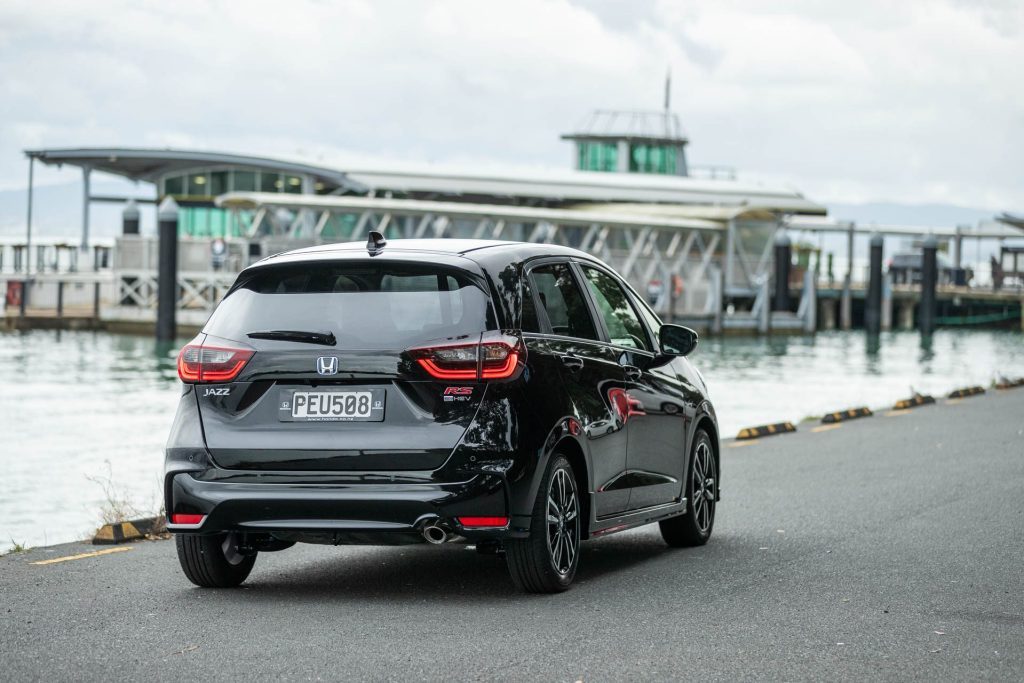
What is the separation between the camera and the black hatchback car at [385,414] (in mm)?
6996

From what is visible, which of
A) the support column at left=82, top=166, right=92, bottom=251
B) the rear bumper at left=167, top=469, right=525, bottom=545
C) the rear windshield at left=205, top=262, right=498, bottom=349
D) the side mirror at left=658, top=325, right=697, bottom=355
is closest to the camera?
the rear bumper at left=167, top=469, right=525, bottom=545

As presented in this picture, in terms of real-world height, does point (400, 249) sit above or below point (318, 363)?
above

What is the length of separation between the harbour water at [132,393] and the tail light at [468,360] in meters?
5.29

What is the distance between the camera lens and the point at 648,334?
29.2ft

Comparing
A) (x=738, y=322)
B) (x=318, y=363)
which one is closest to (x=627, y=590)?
(x=318, y=363)

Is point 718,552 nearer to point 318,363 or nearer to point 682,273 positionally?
point 318,363

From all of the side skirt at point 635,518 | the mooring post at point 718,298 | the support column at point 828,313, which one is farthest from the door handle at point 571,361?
the support column at point 828,313

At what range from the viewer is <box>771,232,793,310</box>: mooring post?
224 feet

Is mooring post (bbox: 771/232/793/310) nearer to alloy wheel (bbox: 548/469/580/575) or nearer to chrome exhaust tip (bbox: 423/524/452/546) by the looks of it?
alloy wheel (bbox: 548/469/580/575)

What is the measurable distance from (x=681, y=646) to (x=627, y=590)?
4.72 feet

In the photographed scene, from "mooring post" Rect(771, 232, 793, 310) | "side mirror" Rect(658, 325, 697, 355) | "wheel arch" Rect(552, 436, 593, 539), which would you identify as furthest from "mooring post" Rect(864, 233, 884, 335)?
"wheel arch" Rect(552, 436, 593, 539)

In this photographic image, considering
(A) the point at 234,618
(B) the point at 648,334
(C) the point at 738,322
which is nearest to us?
(A) the point at 234,618

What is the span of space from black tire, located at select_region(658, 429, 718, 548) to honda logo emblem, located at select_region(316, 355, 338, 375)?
9.18 feet

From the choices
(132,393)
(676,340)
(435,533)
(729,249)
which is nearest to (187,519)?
(435,533)
